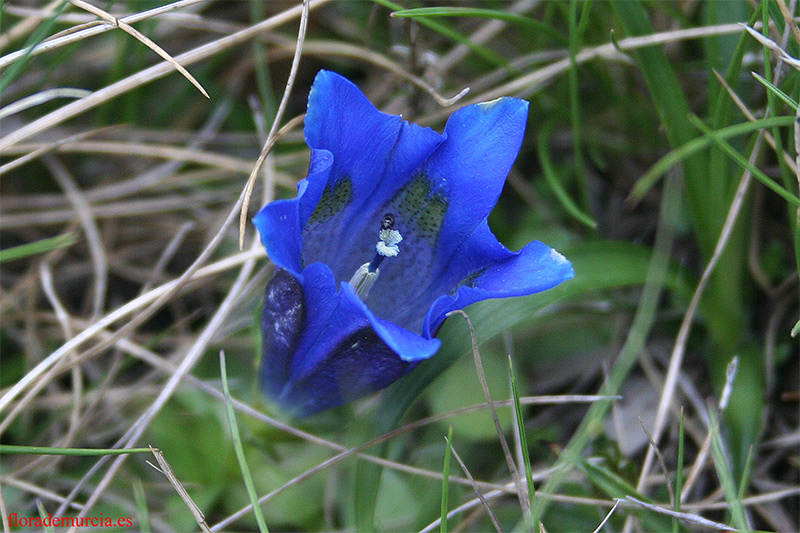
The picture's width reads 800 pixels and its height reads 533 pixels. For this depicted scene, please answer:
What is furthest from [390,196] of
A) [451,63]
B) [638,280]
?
[451,63]

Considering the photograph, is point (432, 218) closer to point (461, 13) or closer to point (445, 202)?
point (445, 202)

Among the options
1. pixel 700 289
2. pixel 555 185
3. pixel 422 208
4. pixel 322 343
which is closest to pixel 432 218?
pixel 422 208

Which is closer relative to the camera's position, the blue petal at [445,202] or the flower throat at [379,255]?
the blue petal at [445,202]

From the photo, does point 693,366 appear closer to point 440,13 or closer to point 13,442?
point 440,13

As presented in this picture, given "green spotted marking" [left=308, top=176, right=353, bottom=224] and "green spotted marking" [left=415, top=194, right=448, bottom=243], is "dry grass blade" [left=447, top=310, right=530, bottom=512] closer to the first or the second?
"green spotted marking" [left=415, top=194, right=448, bottom=243]

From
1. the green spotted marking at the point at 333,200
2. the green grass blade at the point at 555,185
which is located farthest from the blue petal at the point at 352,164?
the green grass blade at the point at 555,185

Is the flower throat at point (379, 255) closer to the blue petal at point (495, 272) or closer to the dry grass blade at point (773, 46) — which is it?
the blue petal at point (495, 272)
